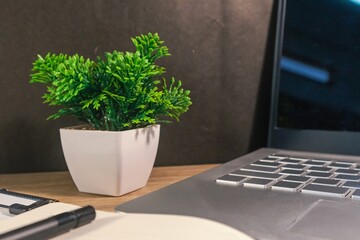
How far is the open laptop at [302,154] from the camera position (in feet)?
1.31

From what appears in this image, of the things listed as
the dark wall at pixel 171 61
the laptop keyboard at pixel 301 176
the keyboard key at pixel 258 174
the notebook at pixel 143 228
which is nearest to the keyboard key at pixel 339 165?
the laptop keyboard at pixel 301 176

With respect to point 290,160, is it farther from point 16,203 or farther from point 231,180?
point 16,203

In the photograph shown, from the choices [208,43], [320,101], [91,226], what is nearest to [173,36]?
[208,43]

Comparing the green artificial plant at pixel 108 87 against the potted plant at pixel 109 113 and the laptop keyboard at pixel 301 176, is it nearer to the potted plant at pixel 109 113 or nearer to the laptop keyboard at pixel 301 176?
the potted plant at pixel 109 113

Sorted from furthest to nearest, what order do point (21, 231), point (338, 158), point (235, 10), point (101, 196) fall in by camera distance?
point (235, 10) → point (338, 158) → point (101, 196) → point (21, 231)

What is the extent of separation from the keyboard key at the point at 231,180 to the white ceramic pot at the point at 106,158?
0.11m

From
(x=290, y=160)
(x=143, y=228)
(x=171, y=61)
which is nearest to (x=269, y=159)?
(x=290, y=160)

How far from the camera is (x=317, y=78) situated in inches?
28.7

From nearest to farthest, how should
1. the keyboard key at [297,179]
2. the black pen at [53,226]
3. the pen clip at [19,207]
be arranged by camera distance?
the black pen at [53,226] < the pen clip at [19,207] < the keyboard key at [297,179]

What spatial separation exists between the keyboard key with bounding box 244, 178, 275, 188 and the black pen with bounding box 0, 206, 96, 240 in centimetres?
21

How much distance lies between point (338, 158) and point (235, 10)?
32 cm

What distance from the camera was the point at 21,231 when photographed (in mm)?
305

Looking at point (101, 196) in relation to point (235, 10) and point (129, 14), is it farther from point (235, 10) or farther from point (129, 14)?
point (235, 10)

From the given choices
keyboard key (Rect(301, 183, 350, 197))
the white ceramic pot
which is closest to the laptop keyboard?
keyboard key (Rect(301, 183, 350, 197))
